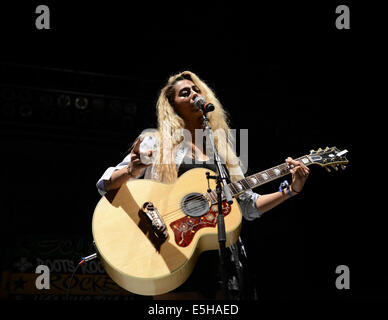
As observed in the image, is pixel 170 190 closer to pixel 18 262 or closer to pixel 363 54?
pixel 18 262

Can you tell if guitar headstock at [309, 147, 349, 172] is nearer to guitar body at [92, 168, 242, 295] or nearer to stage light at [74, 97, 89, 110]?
guitar body at [92, 168, 242, 295]

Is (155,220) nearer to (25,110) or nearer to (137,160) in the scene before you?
(137,160)

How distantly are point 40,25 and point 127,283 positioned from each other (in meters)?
2.78

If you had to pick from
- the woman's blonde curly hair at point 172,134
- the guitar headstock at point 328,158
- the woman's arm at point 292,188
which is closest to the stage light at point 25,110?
the woman's blonde curly hair at point 172,134

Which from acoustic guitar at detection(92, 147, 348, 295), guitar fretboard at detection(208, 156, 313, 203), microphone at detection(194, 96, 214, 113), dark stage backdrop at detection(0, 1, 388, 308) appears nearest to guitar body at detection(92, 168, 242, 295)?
acoustic guitar at detection(92, 147, 348, 295)

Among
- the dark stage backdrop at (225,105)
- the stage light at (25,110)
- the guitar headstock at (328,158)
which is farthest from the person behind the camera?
the stage light at (25,110)

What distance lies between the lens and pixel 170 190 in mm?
2205

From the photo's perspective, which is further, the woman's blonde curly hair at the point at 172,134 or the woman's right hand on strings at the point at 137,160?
the woman's blonde curly hair at the point at 172,134

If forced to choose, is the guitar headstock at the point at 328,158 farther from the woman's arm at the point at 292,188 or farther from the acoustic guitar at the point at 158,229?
the acoustic guitar at the point at 158,229

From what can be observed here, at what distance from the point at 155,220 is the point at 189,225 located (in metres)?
0.19

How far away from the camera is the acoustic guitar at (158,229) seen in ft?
6.17

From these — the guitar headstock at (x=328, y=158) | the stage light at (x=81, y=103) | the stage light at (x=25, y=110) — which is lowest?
the guitar headstock at (x=328, y=158)

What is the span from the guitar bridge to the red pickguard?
0.07 meters

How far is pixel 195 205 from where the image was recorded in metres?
2.16
